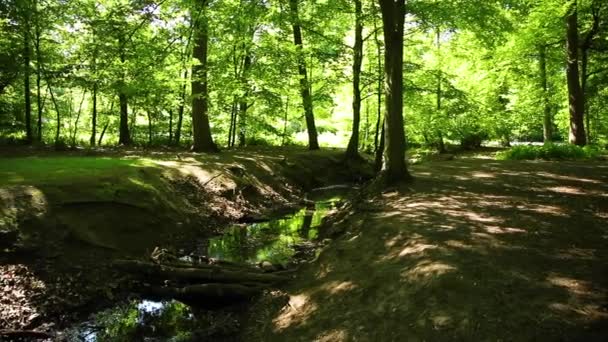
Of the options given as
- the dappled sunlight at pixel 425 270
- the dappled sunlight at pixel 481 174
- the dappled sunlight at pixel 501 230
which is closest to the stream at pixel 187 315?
the dappled sunlight at pixel 425 270

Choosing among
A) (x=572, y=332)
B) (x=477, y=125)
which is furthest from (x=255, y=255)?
(x=477, y=125)

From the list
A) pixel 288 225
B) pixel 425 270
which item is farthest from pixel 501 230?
pixel 288 225

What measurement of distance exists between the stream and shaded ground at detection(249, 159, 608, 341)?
0.69 m

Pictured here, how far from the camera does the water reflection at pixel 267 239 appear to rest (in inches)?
388

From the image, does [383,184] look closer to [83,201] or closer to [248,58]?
[83,201]

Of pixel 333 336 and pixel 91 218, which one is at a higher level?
pixel 91 218

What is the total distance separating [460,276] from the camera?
5953mm

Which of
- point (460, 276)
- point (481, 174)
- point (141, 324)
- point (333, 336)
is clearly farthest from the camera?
point (481, 174)

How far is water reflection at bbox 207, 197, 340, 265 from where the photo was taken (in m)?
9.87

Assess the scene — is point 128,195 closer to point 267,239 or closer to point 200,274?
point 267,239

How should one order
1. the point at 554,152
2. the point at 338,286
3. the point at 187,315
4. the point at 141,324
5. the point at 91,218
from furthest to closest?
the point at 554,152 < the point at 91,218 < the point at 187,315 < the point at 338,286 < the point at 141,324

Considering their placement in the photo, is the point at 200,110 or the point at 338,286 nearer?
the point at 338,286

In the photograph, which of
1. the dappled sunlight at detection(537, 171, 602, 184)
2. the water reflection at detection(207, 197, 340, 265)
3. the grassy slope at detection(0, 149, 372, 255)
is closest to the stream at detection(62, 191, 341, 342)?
the water reflection at detection(207, 197, 340, 265)

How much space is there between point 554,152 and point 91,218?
17.2 metres
